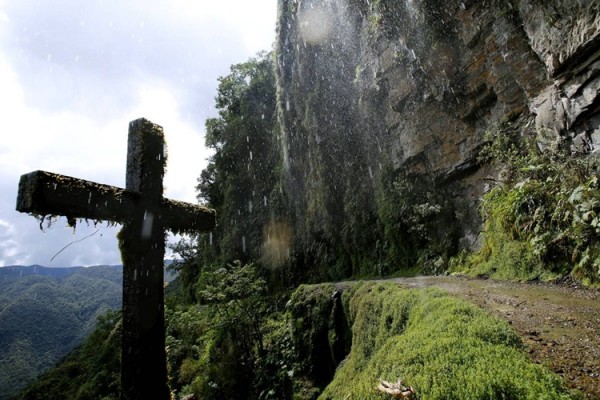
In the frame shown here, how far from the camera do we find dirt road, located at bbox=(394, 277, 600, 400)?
7.44 ft

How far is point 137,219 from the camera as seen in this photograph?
298 centimetres

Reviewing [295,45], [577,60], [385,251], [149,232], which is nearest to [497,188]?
[577,60]

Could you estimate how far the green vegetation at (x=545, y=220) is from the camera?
193 inches

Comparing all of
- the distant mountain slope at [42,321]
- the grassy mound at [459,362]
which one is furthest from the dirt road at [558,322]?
the distant mountain slope at [42,321]

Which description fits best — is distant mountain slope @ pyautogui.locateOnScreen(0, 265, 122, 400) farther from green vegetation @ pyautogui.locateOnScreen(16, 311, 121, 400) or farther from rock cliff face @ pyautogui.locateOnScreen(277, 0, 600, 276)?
rock cliff face @ pyautogui.locateOnScreen(277, 0, 600, 276)

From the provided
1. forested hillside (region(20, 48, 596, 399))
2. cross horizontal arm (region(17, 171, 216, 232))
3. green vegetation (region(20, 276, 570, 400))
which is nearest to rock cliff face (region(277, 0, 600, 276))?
forested hillside (region(20, 48, 596, 399))

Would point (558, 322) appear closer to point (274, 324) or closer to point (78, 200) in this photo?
point (78, 200)

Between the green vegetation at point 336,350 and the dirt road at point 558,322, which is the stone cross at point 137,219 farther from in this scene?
the dirt road at point 558,322

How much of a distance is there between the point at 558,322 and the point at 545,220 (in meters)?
3.57

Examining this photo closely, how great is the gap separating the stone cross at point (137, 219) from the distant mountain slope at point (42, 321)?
65.3m

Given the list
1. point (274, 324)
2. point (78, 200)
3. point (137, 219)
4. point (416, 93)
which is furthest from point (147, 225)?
point (416, 93)

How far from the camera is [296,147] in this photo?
71.3 ft

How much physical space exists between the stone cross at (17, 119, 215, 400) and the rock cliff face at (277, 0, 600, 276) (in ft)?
26.0

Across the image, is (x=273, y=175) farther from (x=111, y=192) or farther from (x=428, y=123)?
(x=111, y=192)
